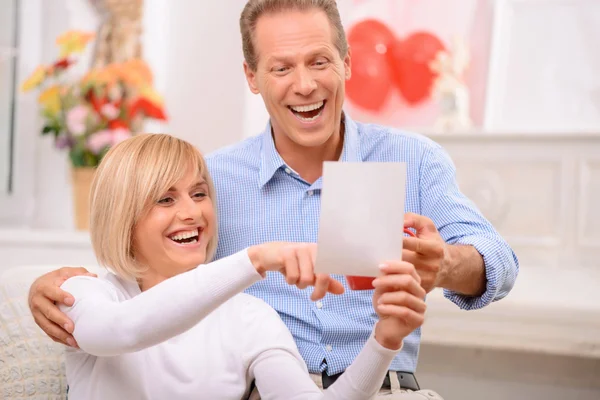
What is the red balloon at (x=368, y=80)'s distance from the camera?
3867 mm

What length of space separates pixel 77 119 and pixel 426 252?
244cm

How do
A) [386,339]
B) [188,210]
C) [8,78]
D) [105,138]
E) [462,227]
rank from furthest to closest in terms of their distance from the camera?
1. [8,78]
2. [105,138]
3. [462,227]
4. [188,210]
5. [386,339]

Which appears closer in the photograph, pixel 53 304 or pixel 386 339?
pixel 386 339

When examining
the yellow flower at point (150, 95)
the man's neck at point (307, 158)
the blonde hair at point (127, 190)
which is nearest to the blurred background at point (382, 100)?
the yellow flower at point (150, 95)

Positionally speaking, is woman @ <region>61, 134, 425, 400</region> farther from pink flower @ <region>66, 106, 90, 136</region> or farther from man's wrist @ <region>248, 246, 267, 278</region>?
pink flower @ <region>66, 106, 90, 136</region>

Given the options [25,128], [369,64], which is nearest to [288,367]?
[369,64]

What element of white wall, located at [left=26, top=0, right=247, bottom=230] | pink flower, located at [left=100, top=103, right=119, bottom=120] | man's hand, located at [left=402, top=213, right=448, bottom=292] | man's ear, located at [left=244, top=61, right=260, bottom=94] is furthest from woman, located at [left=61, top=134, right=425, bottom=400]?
pink flower, located at [left=100, top=103, right=119, bottom=120]

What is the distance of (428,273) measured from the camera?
4.71 ft

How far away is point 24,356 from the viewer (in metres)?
1.81

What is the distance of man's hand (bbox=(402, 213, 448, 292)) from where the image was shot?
139cm

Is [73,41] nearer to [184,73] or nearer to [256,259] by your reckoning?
[184,73]

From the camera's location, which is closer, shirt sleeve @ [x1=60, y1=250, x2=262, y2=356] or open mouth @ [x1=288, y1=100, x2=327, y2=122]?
shirt sleeve @ [x1=60, y1=250, x2=262, y2=356]

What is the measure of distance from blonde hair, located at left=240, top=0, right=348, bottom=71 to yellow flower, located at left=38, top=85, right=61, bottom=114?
187 cm

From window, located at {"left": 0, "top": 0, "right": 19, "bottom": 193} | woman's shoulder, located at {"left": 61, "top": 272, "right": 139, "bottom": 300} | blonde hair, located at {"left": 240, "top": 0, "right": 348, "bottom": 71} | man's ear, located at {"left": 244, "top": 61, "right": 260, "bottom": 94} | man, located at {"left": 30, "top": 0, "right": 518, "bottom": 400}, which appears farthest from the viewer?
window, located at {"left": 0, "top": 0, "right": 19, "bottom": 193}
